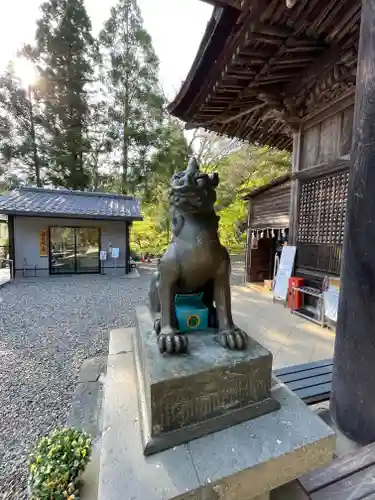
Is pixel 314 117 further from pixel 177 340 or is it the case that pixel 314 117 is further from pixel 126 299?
pixel 126 299

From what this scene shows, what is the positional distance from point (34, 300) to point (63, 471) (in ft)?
19.5

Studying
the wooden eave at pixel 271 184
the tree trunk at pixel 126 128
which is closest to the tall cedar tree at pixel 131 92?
the tree trunk at pixel 126 128

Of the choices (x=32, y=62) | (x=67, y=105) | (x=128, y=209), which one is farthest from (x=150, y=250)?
(x=32, y=62)

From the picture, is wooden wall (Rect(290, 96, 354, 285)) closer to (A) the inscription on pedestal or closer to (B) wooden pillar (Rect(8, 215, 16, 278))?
(A) the inscription on pedestal

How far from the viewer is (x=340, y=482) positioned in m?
1.29

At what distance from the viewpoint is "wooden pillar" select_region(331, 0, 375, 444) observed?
1.41 m

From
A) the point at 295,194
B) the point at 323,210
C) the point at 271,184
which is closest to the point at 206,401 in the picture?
the point at 323,210

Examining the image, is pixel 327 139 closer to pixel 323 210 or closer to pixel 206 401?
pixel 323 210

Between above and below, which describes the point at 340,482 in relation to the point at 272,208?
below

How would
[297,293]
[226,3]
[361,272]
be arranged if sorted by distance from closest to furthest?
[361,272] → [226,3] → [297,293]

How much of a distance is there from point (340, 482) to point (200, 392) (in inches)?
35.5

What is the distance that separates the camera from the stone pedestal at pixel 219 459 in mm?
975

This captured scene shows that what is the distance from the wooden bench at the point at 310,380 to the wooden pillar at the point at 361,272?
0.28 m

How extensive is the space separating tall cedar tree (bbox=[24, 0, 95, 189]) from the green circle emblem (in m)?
15.0
